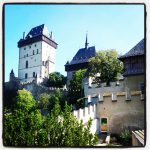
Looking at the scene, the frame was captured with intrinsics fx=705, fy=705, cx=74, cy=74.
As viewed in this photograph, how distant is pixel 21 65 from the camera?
4457 mm

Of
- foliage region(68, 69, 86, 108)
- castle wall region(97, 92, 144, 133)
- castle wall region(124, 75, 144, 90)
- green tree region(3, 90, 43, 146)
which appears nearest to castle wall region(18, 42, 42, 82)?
green tree region(3, 90, 43, 146)

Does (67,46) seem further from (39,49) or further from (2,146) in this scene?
(2,146)

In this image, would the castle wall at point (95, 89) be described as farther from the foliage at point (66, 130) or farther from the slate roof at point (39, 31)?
the slate roof at point (39, 31)

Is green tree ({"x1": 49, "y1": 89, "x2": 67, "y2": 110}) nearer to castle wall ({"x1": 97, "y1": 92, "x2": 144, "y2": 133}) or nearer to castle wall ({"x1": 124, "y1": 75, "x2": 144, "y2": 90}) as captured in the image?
castle wall ({"x1": 97, "y1": 92, "x2": 144, "y2": 133})

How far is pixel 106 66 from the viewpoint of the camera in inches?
174

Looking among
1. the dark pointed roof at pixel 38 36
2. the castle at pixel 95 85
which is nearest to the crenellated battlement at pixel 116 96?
the castle at pixel 95 85

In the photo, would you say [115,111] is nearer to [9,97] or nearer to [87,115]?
[87,115]

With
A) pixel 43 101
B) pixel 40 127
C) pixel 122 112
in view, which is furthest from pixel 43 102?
pixel 122 112

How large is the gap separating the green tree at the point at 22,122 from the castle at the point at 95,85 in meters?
0.08

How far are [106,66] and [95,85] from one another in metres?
0.14

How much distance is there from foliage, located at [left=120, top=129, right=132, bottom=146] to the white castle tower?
0.59m

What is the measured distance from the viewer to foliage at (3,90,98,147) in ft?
14.2

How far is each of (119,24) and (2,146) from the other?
3.45 ft

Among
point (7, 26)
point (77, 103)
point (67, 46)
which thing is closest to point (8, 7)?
point (7, 26)
